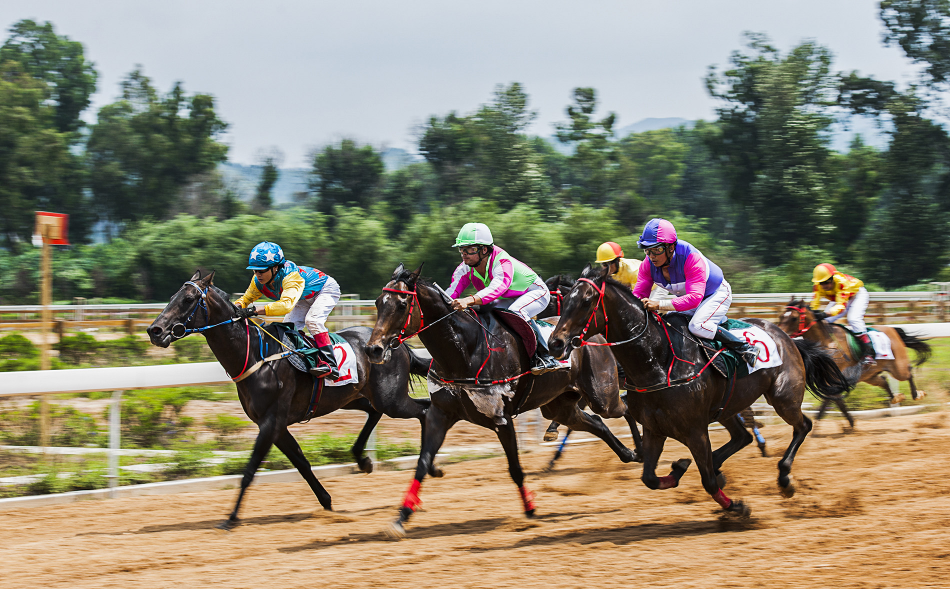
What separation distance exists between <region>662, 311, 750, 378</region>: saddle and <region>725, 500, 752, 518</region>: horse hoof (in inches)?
34.8

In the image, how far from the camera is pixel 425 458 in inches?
225

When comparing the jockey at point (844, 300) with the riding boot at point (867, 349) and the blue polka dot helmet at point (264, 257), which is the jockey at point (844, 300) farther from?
the blue polka dot helmet at point (264, 257)

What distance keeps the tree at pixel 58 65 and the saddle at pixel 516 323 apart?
46.4 metres

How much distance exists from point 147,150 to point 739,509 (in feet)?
141

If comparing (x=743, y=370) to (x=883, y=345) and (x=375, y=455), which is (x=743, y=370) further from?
(x=883, y=345)

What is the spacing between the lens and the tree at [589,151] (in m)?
38.4

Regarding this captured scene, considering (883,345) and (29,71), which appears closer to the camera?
(883,345)

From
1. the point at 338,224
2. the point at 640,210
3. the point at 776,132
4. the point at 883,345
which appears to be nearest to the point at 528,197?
the point at 640,210

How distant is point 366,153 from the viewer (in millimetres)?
42562

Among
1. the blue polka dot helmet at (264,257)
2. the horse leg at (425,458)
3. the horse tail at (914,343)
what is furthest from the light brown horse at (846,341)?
the blue polka dot helmet at (264,257)

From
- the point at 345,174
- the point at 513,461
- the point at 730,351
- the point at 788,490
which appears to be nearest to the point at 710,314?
the point at 730,351

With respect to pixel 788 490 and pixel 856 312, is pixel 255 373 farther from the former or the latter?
pixel 856 312

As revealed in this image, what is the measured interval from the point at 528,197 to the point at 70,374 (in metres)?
29.9

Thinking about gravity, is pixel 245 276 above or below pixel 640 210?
below
